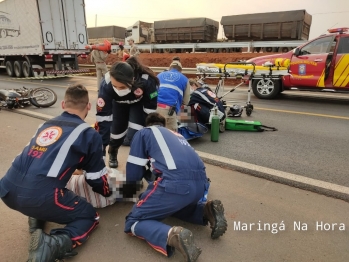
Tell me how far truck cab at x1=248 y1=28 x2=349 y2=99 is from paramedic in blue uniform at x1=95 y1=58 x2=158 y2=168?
520 centimetres

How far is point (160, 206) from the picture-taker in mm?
2129

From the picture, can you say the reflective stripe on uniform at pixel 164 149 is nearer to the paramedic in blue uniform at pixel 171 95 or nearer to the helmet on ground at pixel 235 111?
the paramedic in blue uniform at pixel 171 95

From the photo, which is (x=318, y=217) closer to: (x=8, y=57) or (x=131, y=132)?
(x=131, y=132)

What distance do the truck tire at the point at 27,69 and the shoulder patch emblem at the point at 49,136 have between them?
1442 centimetres

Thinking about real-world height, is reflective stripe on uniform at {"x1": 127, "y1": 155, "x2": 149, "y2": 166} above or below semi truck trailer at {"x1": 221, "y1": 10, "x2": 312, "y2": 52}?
below

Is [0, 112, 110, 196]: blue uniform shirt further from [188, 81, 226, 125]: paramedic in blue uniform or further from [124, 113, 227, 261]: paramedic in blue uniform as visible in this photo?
[188, 81, 226, 125]: paramedic in blue uniform

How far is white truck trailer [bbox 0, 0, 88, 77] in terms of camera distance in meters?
13.3

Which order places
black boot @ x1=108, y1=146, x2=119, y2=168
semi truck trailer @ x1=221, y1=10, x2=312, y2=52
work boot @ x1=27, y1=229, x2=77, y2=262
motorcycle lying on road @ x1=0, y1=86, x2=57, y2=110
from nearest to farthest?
work boot @ x1=27, y1=229, x2=77, y2=262 < black boot @ x1=108, y1=146, x2=119, y2=168 < motorcycle lying on road @ x1=0, y1=86, x2=57, y2=110 < semi truck trailer @ x1=221, y1=10, x2=312, y2=52

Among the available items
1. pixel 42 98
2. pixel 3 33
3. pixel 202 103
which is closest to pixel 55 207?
pixel 202 103

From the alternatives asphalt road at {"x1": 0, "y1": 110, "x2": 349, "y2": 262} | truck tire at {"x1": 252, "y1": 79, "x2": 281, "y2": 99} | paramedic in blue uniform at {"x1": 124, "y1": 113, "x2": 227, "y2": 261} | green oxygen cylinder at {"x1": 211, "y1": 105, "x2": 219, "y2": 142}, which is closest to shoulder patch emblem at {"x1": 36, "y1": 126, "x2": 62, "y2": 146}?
paramedic in blue uniform at {"x1": 124, "y1": 113, "x2": 227, "y2": 261}

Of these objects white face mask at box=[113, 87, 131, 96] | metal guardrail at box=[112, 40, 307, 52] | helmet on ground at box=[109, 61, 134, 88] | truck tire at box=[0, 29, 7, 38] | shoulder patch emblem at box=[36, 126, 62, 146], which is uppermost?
truck tire at box=[0, 29, 7, 38]

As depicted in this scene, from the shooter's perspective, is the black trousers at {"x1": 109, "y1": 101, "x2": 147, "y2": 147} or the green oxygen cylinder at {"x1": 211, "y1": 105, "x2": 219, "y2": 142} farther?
the green oxygen cylinder at {"x1": 211, "y1": 105, "x2": 219, "y2": 142}

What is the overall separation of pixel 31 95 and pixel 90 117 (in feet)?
6.75

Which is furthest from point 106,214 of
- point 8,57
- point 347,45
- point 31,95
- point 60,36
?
point 8,57
